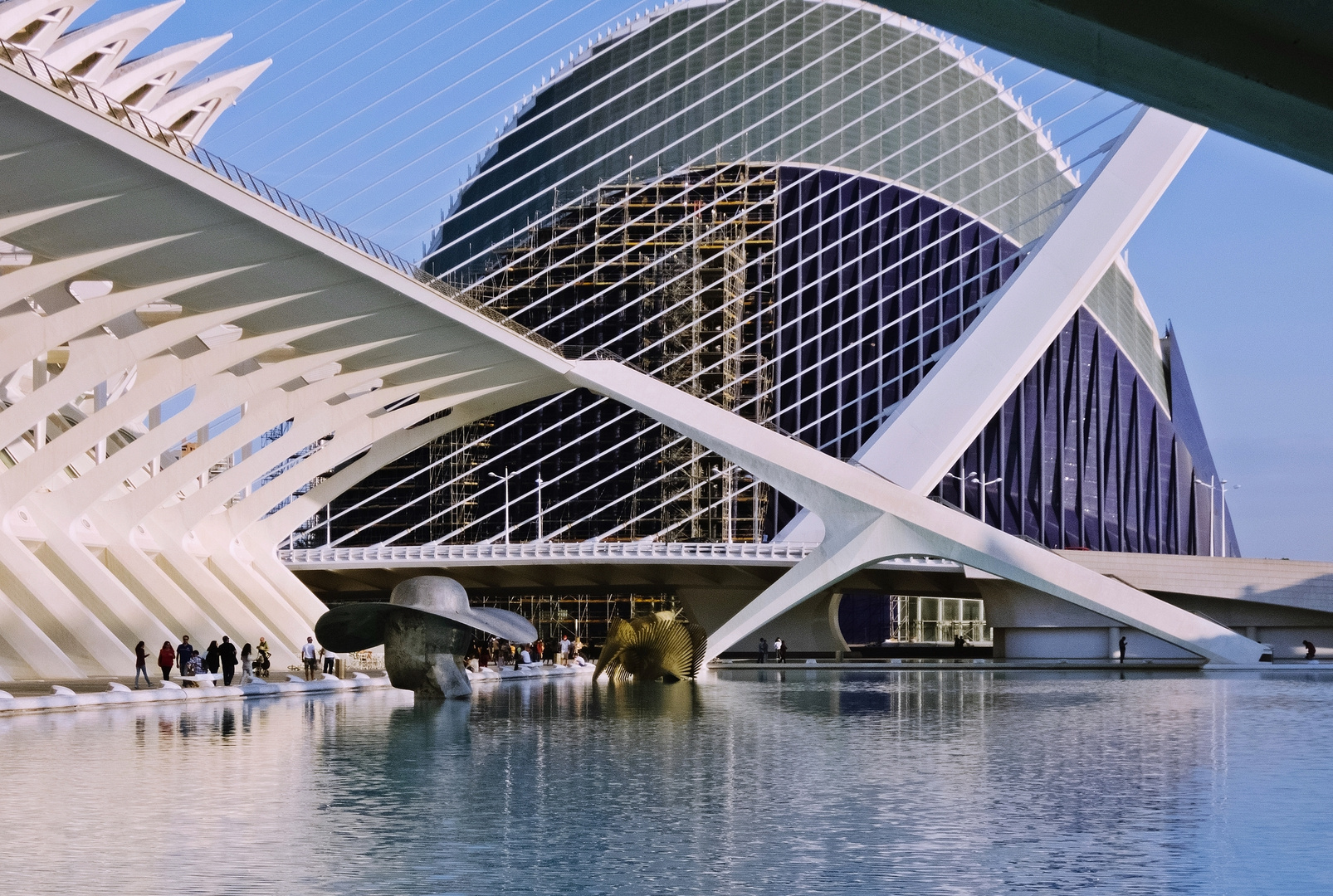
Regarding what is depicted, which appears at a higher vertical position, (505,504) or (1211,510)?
(505,504)

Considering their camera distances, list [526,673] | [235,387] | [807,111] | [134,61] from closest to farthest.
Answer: [526,673], [235,387], [134,61], [807,111]

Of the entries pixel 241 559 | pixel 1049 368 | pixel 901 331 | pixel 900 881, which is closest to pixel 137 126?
pixel 241 559

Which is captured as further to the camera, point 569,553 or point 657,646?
point 569,553

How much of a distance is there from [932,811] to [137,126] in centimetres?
2092

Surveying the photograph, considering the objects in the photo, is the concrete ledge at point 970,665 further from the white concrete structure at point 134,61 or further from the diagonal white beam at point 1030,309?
the white concrete structure at point 134,61

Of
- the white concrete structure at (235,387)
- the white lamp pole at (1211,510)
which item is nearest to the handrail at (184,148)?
the white concrete structure at (235,387)

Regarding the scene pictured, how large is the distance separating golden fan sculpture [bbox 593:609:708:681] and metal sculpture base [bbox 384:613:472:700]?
8.18 metres

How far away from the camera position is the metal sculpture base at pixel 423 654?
938 inches

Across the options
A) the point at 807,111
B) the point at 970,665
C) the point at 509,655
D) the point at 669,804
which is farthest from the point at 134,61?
the point at 669,804

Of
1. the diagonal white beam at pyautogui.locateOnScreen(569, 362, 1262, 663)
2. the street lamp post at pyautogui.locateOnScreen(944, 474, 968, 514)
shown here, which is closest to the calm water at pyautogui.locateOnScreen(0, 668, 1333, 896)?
the diagonal white beam at pyautogui.locateOnScreen(569, 362, 1262, 663)

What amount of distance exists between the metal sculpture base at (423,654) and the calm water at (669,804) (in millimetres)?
4180

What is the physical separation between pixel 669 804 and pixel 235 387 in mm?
28994

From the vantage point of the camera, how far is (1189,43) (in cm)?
519

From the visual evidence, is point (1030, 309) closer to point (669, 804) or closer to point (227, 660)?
point (227, 660)
